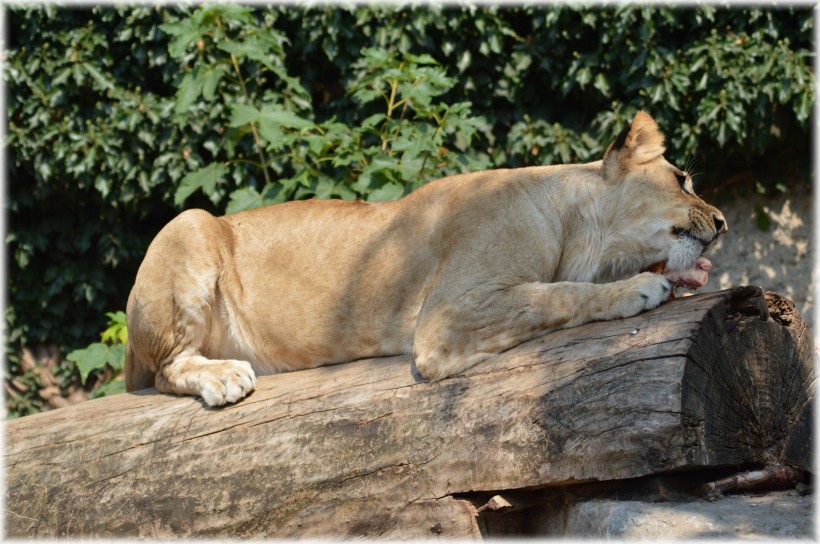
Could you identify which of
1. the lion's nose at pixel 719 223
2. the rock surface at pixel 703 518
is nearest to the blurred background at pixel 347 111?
the lion's nose at pixel 719 223

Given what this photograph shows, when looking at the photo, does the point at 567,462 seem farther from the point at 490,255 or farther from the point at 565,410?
the point at 490,255

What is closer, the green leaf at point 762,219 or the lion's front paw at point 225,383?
the lion's front paw at point 225,383

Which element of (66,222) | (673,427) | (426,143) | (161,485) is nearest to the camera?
(673,427)

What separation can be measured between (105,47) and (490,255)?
560 cm

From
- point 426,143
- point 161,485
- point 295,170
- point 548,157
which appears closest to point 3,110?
point 295,170

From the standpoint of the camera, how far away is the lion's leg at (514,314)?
13.6ft

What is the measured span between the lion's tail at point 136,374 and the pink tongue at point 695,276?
9.87 feet

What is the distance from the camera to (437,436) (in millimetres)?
3996

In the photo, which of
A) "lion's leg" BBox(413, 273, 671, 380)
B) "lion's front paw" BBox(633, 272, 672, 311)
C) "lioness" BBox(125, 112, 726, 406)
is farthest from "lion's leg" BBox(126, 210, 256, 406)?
"lion's front paw" BBox(633, 272, 672, 311)

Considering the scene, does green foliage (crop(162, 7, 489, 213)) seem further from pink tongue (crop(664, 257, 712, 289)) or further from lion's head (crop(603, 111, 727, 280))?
pink tongue (crop(664, 257, 712, 289))

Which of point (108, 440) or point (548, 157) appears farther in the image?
point (548, 157)

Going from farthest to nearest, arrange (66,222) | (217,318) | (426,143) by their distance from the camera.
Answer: (66,222)
(426,143)
(217,318)

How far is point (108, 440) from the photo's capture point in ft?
14.9

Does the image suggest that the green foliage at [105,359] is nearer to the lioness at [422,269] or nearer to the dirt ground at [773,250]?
the lioness at [422,269]
